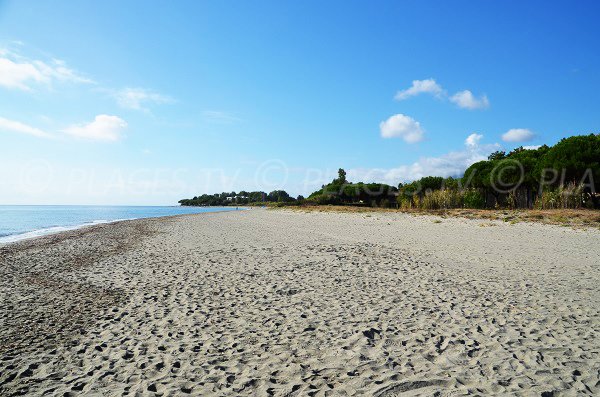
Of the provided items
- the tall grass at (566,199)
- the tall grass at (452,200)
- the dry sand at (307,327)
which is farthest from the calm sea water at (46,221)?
the tall grass at (566,199)

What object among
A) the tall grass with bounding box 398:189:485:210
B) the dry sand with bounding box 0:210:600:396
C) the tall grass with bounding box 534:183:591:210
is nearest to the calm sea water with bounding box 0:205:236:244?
the dry sand with bounding box 0:210:600:396

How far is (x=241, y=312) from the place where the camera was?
22.7ft

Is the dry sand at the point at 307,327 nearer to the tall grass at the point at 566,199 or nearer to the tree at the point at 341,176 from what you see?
the tall grass at the point at 566,199

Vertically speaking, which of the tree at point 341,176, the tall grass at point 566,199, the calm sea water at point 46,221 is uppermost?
the tree at point 341,176

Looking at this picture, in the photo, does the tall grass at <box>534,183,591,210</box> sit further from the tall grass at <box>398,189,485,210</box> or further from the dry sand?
the dry sand

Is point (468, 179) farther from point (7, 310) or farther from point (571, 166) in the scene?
point (7, 310)

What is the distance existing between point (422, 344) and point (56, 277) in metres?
10.3

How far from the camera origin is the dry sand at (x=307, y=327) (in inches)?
174

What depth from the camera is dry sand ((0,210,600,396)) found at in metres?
4.41

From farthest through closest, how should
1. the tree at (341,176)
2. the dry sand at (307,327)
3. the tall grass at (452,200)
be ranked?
1. the tree at (341,176)
2. the tall grass at (452,200)
3. the dry sand at (307,327)

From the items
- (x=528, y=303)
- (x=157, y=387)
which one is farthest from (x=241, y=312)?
(x=528, y=303)

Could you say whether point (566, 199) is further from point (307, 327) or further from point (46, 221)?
point (46, 221)

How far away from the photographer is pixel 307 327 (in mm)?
6105

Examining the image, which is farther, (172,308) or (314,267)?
(314,267)
